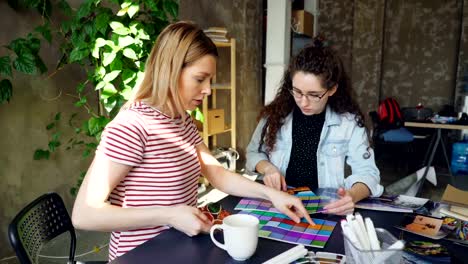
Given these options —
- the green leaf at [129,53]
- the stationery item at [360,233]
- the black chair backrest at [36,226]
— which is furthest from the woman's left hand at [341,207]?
the green leaf at [129,53]

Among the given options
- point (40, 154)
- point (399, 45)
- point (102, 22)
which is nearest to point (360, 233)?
point (102, 22)

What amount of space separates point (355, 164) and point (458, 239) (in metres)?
0.62

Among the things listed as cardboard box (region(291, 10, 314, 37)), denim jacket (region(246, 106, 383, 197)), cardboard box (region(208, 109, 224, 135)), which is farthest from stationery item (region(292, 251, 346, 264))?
cardboard box (region(291, 10, 314, 37))

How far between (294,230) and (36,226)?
809 millimetres

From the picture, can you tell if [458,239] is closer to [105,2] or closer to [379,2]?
[105,2]

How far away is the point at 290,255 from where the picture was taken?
88cm

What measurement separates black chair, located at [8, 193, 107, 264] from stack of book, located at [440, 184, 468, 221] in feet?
4.20

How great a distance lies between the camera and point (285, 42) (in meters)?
4.68

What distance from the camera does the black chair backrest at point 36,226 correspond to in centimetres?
103

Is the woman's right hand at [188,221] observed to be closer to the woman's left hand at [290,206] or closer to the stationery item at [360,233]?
the woman's left hand at [290,206]

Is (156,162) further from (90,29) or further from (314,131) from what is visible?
(90,29)

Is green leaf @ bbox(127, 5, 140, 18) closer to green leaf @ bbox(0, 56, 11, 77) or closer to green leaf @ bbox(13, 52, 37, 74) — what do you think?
green leaf @ bbox(13, 52, 37, 74)

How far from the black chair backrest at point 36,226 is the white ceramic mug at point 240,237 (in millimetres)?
581

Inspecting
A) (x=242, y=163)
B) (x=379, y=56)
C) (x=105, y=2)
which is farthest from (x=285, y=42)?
(x=379, y=56)
